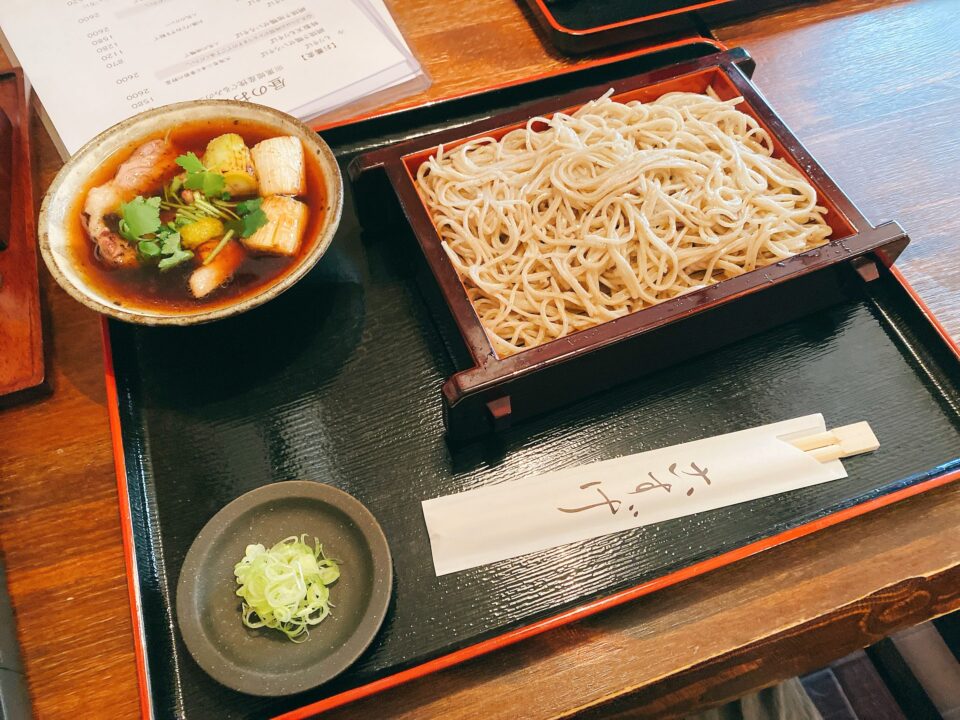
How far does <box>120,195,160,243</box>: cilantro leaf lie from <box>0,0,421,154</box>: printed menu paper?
535mm

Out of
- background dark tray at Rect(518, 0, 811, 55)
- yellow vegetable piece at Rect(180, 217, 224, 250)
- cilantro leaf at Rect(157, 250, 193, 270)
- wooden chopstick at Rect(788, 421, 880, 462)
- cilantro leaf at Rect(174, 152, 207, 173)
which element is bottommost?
A: wooden chopstick at Rect(788, 421, 880, 462)

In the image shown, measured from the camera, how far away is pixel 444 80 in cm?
200

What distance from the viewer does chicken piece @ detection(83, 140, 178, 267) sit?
145cm

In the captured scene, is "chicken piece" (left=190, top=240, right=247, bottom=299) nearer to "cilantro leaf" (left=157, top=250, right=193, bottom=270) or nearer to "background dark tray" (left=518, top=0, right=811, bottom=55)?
"cilantro leaf" (left=157, top=250, right=193, bottom=270)

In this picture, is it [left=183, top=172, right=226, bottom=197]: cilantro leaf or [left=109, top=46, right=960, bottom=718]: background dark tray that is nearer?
[left=109, top=46, right=960, bottom=718]: background dark tray

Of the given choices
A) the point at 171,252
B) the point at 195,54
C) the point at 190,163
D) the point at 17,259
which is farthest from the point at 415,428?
the point at 195,54

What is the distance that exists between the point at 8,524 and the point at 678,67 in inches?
74.1

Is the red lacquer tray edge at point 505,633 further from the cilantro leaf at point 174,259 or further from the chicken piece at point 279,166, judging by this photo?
the chicken piece at point 279,166

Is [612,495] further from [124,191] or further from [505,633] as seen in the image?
[124,191]

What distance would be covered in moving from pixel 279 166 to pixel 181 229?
26 cm

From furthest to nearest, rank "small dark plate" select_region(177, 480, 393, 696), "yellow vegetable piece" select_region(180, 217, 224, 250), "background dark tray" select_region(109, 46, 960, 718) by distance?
"yellow vegetable piece" select_region(180, 217, 224, 250) → "background dark tray" select_region(109, 46, 960, 718) → "small dark plate" select_region(177, 480, 393, 696)

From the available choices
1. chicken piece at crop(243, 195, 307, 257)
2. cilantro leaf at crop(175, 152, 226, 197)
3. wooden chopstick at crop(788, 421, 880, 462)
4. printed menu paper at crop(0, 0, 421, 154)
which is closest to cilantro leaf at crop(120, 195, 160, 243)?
cilantro leaf at crop(175, 152, 226, 197)

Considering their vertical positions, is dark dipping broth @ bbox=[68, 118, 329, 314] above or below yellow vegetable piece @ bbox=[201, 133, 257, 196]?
below

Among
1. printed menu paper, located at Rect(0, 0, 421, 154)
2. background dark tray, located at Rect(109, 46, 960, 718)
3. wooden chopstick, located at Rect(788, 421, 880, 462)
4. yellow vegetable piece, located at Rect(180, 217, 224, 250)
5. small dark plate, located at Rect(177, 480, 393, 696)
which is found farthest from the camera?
printed menu paper, located at Rect(0, 0, 421, 154)
